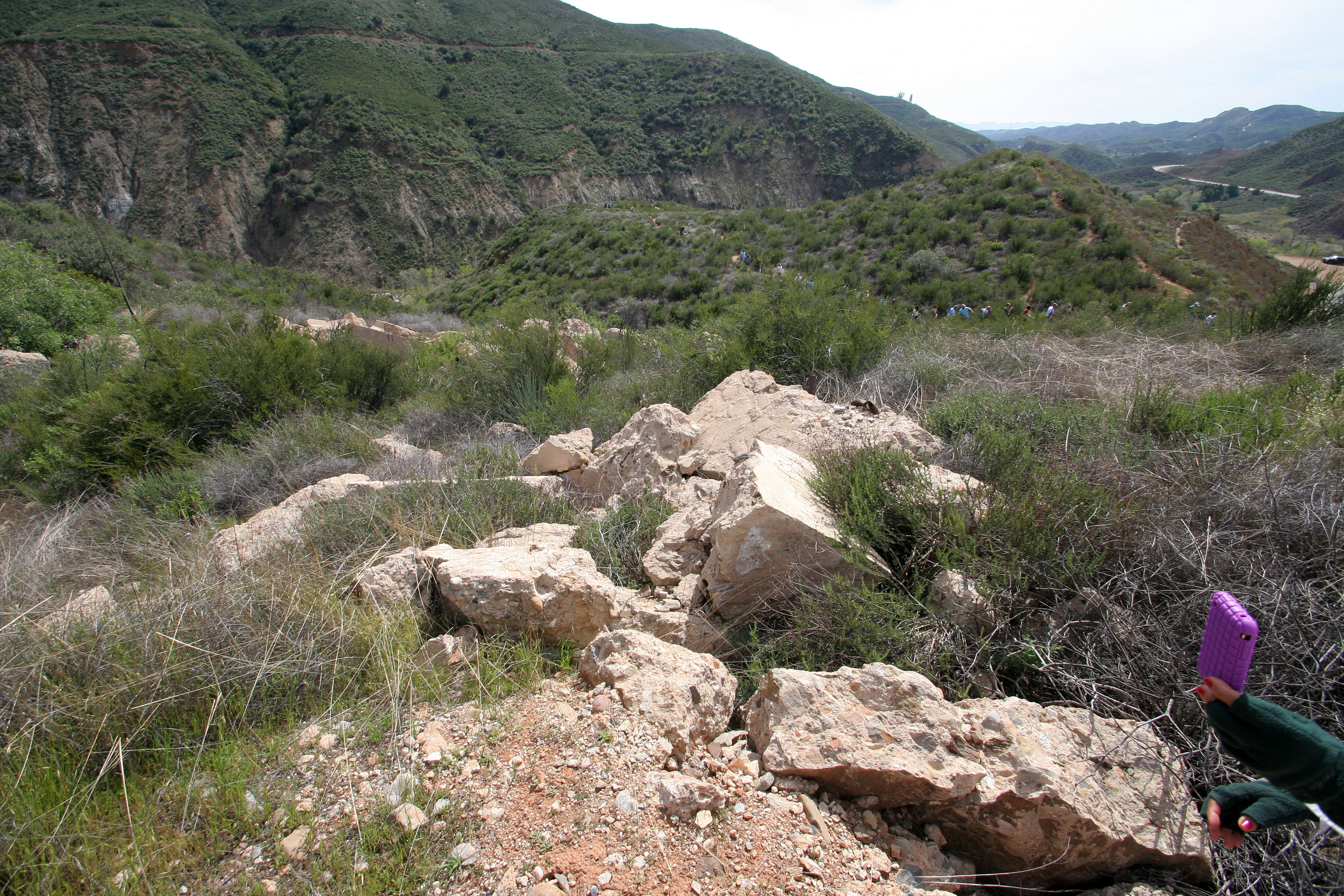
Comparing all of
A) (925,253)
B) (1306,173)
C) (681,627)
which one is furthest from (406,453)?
(1306,173)

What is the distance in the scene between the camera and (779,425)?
12.9 ft

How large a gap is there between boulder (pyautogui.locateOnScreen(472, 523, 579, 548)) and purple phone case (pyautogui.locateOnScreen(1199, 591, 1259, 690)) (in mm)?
2520

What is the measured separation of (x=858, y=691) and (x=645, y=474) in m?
2.21

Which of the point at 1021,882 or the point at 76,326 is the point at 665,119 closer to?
the point at 76,326

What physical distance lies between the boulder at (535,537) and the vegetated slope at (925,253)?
7647 millimetres

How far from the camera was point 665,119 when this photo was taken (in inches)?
2124

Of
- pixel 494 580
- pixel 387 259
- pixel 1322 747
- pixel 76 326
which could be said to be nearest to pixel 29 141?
pixel 387 259

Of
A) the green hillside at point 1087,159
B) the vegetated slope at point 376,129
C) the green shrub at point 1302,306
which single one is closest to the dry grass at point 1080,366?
the green shrub at point 1302,306

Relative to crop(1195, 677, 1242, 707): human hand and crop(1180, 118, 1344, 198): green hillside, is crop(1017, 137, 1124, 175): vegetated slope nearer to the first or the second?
crop(1180, 118, 1344, 198): green hillside

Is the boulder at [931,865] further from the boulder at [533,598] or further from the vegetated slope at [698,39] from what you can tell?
the vegetated slope at [698,39]

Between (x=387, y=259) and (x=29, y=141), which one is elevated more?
(x=29, y=141)

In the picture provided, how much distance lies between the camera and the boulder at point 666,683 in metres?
1.96

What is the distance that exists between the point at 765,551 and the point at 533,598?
1051 millimetres

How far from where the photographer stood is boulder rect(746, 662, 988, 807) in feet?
5.52
